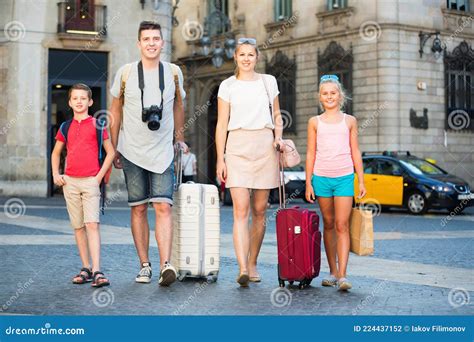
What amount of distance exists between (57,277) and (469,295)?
134 inches

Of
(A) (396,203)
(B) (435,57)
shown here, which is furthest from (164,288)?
(B) (435,57)

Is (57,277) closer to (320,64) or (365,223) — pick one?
(365,223)

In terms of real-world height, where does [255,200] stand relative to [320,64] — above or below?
below

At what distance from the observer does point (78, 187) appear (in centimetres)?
756

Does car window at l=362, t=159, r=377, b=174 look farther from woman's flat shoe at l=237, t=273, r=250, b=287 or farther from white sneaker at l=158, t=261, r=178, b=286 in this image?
white sneaker at l=158, t=261, r=178, b=286

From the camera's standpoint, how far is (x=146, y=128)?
751 centimetres

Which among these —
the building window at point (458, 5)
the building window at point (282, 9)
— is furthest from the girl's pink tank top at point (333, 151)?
the building window at point (282, 9)

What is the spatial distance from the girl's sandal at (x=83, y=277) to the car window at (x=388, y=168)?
15.5 meters

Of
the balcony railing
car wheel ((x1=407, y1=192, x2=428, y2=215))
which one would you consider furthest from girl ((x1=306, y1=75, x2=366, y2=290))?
the balcony railing

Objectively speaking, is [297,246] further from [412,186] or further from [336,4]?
[336,4]

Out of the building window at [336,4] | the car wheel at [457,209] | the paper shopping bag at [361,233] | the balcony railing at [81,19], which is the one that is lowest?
the car wheel at [457,209]

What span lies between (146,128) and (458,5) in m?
28.2

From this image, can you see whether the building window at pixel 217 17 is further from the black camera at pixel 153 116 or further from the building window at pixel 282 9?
the black camera at pixel 153 116

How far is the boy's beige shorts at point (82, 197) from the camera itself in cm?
755
